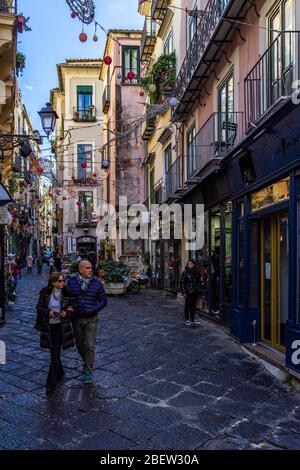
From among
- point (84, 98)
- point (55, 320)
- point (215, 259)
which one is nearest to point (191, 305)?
point (215, 259)

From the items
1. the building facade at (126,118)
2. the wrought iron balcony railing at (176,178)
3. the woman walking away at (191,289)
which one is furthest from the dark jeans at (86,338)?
the building facade at (126,118)

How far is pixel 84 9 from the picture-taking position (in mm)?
7863

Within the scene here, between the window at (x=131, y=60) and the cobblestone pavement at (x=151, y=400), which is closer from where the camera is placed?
the cobblestone pavement at (x=151, y=400)

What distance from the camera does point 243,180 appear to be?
29.9ft

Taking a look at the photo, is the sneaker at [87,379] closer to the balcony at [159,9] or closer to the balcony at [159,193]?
the balcony at [159,193]

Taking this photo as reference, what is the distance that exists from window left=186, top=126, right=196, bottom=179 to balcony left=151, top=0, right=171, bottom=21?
546 centimetres

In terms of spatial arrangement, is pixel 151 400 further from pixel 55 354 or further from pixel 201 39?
pixel 201 39

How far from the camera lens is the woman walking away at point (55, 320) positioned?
602cm

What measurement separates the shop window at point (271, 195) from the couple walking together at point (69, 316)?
3.04 m

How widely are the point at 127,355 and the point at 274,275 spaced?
2.78 meters

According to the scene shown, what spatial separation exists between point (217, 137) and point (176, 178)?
5.19 metres

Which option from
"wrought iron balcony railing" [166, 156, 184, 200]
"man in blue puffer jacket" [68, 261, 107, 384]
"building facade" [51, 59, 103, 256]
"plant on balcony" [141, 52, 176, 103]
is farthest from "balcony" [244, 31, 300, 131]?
"building facade" [51, 59, 103, 256]
